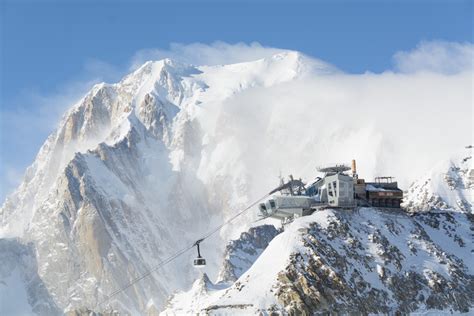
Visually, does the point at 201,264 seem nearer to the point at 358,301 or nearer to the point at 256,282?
the point at 256,282

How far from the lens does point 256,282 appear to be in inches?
7859

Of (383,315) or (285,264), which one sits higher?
(285,264)

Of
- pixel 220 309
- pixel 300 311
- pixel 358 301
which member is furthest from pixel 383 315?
pixel 220 309

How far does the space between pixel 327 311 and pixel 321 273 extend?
31.2 feet

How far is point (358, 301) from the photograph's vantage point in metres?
198

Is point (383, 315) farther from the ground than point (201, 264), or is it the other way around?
point (201, 264)

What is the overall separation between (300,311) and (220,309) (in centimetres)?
1582

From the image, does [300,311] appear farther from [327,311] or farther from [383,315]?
[383,315]

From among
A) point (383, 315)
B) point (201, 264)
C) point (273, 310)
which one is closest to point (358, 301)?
point (383, 315)

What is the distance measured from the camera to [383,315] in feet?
655

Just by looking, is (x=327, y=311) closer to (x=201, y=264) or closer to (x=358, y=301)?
(x=358, y=301)

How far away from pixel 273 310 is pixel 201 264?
1755cm

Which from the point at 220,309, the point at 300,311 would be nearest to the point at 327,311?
the point at 300,311

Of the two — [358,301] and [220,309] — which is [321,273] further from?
[220,309]
